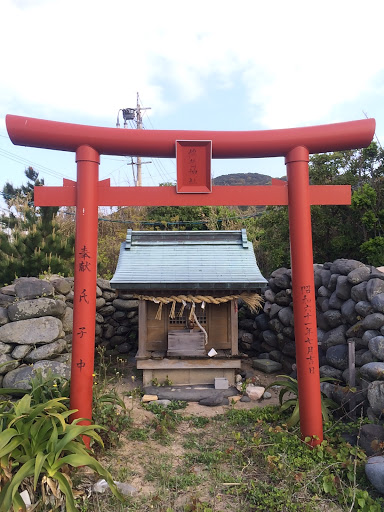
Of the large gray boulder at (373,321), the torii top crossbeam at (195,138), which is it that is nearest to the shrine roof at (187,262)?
the large gray boulder at (373,321)

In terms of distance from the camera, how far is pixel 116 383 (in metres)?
7.75

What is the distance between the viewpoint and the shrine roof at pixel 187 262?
289 inches

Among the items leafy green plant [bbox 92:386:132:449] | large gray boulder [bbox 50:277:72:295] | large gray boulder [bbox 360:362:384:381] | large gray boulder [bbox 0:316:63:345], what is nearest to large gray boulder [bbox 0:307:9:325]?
large gray boulder [bbox 0:316:63:345]

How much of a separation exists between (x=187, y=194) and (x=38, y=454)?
10.7 feet

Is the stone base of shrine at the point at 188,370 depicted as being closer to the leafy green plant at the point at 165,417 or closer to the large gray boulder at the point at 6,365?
the leafy green plant at the point at 165,417

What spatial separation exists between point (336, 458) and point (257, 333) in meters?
5.89

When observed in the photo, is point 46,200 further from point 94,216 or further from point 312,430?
point 312,430

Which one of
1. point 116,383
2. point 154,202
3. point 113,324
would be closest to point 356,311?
point 154,202

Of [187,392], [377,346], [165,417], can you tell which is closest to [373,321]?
[377,346]

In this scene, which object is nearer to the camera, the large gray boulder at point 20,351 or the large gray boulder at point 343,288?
the large gray boulder at point 20,351

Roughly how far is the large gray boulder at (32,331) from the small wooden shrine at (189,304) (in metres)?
1.39

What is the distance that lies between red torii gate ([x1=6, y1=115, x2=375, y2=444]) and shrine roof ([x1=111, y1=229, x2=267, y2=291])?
110 inches

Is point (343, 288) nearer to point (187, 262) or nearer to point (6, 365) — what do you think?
point (187, 262)

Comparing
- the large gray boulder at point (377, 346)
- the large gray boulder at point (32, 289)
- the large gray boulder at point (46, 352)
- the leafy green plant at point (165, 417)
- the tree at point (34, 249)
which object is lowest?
the leafy green plant at point (165, 417)
